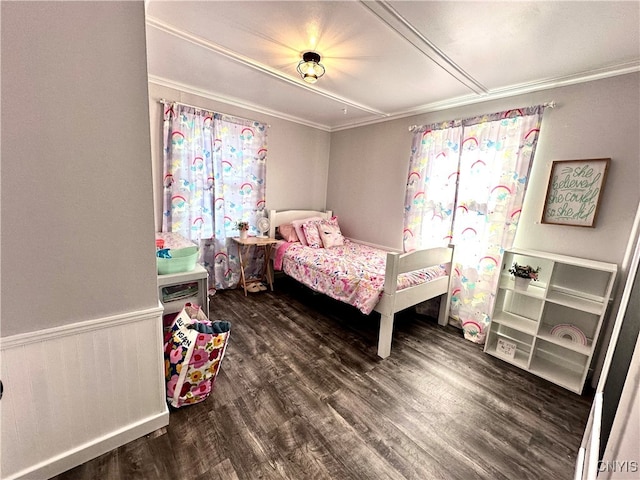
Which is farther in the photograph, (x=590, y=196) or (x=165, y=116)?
(x=165, y=116)

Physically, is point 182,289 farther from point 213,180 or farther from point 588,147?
point 588,147

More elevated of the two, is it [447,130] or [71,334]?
[447,130]

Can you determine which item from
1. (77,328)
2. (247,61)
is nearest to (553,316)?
(77,328)

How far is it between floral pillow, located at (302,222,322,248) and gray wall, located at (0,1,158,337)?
2375mm

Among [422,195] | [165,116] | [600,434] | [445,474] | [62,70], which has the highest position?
[165,116]

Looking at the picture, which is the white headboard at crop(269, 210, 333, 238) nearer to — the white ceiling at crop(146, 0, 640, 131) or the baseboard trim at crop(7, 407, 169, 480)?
the white ceiling at crop(146, 0, 640, 131)

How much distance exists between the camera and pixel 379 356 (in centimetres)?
230

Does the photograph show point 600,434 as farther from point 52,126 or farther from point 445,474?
point 52,126

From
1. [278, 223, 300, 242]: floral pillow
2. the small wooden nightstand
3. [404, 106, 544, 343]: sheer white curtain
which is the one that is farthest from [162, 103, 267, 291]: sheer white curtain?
[404, 106, 544, 343]: sheer white curtain

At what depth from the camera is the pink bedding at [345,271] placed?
2330 mm

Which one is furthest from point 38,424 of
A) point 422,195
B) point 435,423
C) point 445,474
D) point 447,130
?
point 447,130

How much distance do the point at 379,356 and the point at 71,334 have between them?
2.07 m

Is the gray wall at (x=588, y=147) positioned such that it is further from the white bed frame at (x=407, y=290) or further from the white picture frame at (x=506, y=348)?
the white picture frame at (x=506, y=348)

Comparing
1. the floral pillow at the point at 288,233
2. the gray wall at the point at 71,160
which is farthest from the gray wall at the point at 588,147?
the gray wall at the point at 71,160
